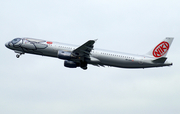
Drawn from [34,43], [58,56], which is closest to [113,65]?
[58,56]

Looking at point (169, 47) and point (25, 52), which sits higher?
point (169, 47)

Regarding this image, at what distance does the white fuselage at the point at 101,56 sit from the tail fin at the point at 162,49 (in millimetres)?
1693

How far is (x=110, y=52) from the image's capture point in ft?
164

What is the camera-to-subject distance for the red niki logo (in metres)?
51.3

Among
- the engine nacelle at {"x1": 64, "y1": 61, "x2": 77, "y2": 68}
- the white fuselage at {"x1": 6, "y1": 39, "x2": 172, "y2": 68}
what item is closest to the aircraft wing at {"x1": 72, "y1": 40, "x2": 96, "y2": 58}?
the white fuselage at {"x1": 6, "y1": 39, "x2": 172, "y2": 68}

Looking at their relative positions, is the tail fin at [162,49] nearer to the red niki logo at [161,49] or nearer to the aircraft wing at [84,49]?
the red niki logo at [161,49]

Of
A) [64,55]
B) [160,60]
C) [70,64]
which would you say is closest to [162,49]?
[160,60]

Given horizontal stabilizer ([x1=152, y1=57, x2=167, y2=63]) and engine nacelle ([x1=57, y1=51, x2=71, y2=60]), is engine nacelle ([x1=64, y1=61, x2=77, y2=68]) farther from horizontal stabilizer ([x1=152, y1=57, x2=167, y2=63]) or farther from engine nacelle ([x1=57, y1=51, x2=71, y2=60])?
horizontal stabilizer ([x1=152, y1=57, x2=167, y2=63])

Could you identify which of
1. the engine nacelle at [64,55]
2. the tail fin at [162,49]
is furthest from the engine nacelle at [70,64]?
the tail fin at [162,49]

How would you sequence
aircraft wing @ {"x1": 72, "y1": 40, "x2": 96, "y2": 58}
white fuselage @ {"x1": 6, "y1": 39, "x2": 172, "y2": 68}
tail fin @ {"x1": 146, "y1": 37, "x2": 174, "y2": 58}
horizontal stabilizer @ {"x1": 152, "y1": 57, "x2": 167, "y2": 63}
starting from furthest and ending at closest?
tail fin @ {"x1": 146, "y1": 37, "x2": 174, "y2": 58} → white fuselage @ {"x1": 6, "y1": 39, "x2": 172, "y2": 68} → aircraft wing @ {"x1": 72, "y1": 40, "x2": 96, "y2": 58} → horizontal stabilizer @ {"x1": 152, "y1": 57, "x2": 167, "y2": 63}

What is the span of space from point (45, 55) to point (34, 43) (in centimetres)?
302

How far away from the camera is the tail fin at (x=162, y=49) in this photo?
51281mm

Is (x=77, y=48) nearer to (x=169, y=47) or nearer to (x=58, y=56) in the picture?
(x=58, y=56)

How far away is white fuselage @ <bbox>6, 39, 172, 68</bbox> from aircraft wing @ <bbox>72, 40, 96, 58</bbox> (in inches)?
38.1
